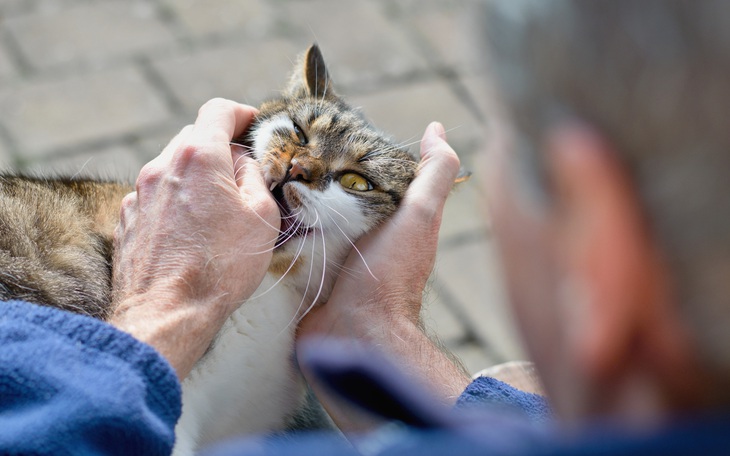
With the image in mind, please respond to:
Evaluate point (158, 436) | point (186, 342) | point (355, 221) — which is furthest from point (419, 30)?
point (158, 436)

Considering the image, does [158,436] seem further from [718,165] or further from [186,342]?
[718,165]

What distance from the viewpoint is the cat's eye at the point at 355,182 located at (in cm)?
182

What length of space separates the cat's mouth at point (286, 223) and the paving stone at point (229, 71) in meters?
1.74


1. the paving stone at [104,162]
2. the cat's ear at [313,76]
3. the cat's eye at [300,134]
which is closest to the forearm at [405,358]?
the cat's eye at [300,134]

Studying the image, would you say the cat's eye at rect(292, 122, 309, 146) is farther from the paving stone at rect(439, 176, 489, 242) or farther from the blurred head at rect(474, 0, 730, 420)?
the paving stone at rect(439, 176, 489, 242)

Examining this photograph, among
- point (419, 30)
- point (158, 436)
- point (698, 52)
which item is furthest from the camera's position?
point (419, 30)

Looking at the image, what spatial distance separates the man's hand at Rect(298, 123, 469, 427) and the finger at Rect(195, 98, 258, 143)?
0.39 m

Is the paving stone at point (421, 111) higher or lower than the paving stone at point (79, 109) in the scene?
higher

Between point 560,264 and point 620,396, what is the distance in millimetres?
124

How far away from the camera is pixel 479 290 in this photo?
10.0ft

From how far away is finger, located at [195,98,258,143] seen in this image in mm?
1621

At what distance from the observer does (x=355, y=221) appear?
1.79m

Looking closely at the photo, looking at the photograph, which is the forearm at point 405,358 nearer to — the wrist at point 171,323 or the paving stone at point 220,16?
the wrist at point 171,323

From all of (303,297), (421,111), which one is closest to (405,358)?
(303,297)
